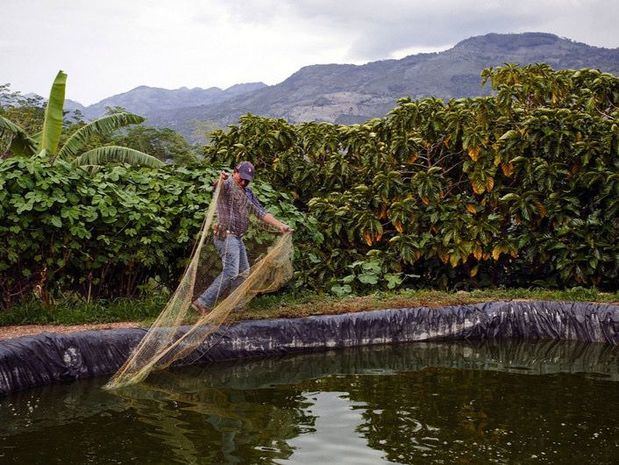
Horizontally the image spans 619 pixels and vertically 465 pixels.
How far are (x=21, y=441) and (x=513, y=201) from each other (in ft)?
23.2

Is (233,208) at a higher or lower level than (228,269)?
higher

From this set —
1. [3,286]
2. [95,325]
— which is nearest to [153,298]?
[95,325]

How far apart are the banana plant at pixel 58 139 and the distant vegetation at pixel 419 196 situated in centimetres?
301

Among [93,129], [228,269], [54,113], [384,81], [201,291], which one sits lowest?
[201,291]

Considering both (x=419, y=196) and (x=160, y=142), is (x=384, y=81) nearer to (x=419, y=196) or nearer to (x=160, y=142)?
(x=160, y=142)

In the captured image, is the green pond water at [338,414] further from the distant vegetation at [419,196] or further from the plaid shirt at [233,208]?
the distant vegetation at [419,196]

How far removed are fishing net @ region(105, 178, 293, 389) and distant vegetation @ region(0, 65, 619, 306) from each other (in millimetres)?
1167

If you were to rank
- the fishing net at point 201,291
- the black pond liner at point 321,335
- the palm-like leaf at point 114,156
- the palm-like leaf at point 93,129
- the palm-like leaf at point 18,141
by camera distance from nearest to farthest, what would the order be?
the black pond liner at point 321,335, the fishing net at point 201,291, the palm-like leaf at point 18,141, the palm-like leaf at point 93,129, the palm-like leaf at point 114,156

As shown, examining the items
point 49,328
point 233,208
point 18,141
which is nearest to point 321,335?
point 233,208

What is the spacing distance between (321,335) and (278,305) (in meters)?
0.74

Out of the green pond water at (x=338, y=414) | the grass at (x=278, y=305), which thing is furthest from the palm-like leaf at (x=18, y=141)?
the green pond water at (x=338, y=414)

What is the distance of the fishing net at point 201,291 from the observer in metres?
5.77

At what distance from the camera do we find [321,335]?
7.21 meters

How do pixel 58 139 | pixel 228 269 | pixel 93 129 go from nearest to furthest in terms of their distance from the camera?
pixel 228 269 < pixel 58 139 < pixel 93 129
